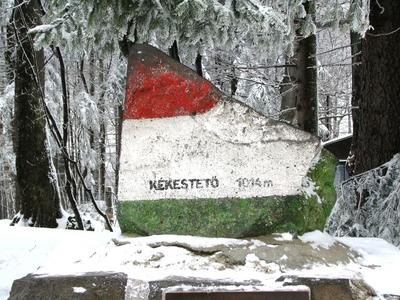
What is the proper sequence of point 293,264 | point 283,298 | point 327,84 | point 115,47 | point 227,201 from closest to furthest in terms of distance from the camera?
1. point 283,298
2. point 293,264
3. point 227,201
4. point 115,47
5. point 327,84

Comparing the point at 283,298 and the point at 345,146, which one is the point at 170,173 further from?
the point at 345,146

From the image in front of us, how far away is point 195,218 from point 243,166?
45cm

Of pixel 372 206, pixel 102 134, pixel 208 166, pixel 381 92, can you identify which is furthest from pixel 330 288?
pixel 102 134

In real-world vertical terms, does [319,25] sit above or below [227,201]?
above

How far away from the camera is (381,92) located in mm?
6777

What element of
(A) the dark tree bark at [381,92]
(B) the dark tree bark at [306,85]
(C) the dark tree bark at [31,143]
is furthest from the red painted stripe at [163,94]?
(C) the dark tree bark at [31,143]

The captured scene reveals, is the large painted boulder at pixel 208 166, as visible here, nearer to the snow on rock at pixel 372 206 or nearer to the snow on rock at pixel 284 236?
the snow on rock at pixel 284 236

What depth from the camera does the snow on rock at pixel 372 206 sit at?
6.31 m

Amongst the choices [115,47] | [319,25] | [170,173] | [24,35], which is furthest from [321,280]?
[24,35]

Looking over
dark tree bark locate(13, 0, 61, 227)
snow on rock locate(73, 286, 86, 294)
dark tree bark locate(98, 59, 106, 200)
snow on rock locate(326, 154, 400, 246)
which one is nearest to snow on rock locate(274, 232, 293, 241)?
snow on rock locate(73, 286, 86, 294)

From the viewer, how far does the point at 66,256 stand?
12.1 feet

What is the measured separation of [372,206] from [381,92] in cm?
135

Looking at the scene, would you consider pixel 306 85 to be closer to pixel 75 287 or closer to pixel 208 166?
pixel 208 166

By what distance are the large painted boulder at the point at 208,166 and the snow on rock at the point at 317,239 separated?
7cm
